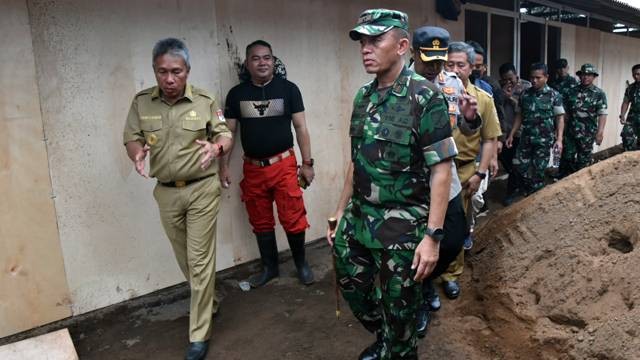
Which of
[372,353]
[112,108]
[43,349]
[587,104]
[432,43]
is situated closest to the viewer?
[43,349]

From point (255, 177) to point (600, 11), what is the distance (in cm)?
882

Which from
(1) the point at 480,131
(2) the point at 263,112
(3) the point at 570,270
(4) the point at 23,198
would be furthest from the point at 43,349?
(3) the point at 570,270

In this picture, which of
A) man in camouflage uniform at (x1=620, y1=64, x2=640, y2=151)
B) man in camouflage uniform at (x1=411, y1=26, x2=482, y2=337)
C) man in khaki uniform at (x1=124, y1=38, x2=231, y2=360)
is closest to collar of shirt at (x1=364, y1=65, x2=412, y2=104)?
man in camouflage uniform at (x1=411, y1=26, x2=482, y2=337)

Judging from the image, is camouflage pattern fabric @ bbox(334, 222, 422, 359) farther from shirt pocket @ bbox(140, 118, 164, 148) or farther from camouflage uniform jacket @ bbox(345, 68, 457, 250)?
shirt pocket @ bbox(140, 118, 164, 148)

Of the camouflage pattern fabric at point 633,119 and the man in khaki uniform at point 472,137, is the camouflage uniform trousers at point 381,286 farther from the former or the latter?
the camouflage pattern fabric at point 633,119

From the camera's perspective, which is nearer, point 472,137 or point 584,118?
point 472,137

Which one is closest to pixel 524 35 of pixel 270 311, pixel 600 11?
pixel 600 11

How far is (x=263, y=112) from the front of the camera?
12.7 ft

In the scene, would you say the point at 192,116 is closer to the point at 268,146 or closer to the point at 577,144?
the point at 268,146

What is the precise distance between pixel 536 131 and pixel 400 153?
175 inches

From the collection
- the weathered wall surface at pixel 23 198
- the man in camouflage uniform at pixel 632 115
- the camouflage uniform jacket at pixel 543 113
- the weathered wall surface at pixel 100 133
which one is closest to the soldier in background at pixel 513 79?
the camouflage uniform jacket at pixel 543 113

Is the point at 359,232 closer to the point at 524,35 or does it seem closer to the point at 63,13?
the point at 63,13

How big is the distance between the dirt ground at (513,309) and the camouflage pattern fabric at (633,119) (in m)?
5.49

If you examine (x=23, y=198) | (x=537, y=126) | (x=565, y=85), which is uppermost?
(x=565, y=85)
